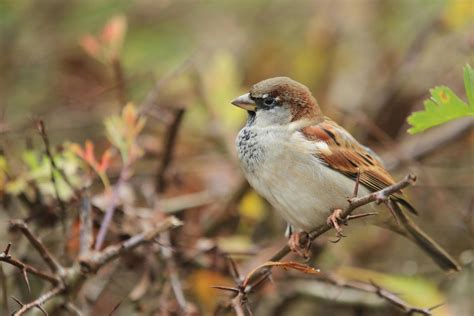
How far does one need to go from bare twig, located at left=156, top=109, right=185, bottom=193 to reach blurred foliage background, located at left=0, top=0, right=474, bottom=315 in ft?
0.04

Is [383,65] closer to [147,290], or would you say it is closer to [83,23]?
[83,23]

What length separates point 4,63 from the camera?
399 centimetres

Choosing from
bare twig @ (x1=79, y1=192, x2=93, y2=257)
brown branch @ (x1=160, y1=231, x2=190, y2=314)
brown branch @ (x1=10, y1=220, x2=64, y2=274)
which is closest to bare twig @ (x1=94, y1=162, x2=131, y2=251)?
bare twig @ (x1=79, y1=192, x2=93, y2=257)

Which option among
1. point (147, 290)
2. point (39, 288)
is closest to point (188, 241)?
point (147, 290)

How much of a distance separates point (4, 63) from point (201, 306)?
69.5 inches

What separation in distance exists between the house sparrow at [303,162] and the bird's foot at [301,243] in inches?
1.0

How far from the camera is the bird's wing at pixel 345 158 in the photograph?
253cm

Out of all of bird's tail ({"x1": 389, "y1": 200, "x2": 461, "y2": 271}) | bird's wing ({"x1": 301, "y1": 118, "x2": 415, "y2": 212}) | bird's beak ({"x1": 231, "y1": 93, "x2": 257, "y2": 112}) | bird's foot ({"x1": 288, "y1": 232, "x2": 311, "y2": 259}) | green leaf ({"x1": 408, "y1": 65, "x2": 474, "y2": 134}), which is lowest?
bird's foot ({"x1": 288, "y1": 232, "x2": 311, "y2": 259})

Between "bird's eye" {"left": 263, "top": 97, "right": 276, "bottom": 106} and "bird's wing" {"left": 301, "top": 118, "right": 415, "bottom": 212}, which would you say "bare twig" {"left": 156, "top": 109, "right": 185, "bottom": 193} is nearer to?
"bird's eye" {"left": 263, "top": 97, "right": 276, "bottom": 106}

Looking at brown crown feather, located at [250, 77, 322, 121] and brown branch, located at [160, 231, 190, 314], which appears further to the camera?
brown crown feather, located at [250, 77, 322, 121]

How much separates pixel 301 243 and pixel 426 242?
449mm

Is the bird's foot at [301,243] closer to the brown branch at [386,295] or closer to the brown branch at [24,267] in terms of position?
the brown branch at [386,295]

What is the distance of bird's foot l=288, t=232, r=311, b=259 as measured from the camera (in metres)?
2.42

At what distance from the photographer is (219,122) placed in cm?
359
